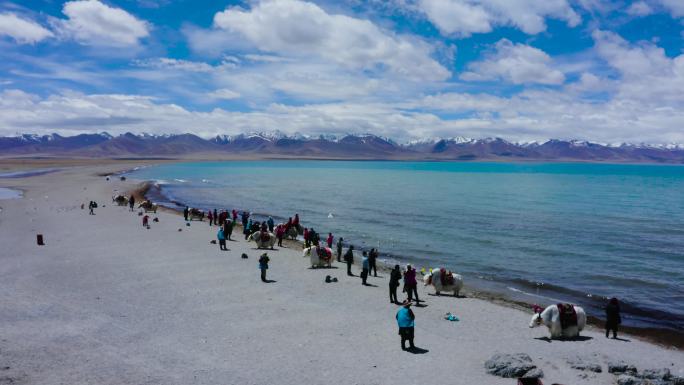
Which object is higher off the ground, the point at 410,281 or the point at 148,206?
the point at 410,281

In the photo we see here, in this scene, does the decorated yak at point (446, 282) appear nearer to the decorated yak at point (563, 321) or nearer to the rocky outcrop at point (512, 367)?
the decorated yak at point (563, 321)

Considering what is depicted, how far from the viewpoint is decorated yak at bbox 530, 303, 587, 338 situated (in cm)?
1429

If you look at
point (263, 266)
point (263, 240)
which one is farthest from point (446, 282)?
point (263, 240)

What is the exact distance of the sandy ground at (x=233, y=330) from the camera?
10.8 meters

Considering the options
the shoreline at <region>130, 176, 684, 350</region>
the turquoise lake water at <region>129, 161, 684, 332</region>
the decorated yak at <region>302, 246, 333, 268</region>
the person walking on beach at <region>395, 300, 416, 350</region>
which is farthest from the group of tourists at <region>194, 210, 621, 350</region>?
the turquoise lake water at <region>129, 161, 684, 332</region>

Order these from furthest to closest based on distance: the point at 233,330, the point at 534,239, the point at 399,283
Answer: the point at 534,239, the point at 399,283, the point at 233,330

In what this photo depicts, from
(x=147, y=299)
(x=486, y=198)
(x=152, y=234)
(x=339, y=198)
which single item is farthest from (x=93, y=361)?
(x=486, y=198)

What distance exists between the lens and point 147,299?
53.1 feet

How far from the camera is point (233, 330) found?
13.5m

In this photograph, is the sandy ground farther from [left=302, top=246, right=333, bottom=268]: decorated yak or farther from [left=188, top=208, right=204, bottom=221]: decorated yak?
[left=188, top=208, right=204, bottom=221]: decorated yak

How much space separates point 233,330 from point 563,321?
9526 mm

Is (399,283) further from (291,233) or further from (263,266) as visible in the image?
(291,233)

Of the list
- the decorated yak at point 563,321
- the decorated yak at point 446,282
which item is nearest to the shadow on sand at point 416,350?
the decorated yak at point 563,321

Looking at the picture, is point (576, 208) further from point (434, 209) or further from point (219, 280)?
point (219, 280)
